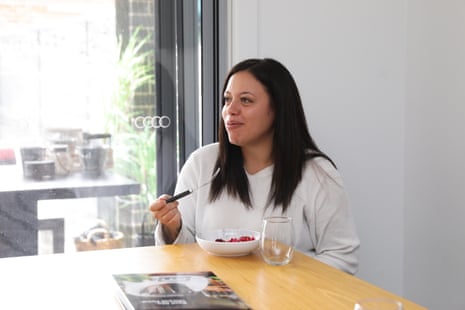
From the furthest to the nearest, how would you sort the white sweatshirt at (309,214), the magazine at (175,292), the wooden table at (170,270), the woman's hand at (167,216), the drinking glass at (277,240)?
the white sweatshirt at (309,214) < the woman's hand at (167,216) < the drinking glass at (277,240) < the wooden table at (170,270) < the magazine at (175,292)

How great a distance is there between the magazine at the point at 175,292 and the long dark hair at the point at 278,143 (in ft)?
2.38

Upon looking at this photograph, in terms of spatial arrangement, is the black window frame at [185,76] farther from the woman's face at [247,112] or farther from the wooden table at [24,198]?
the woman's face at [247,112]

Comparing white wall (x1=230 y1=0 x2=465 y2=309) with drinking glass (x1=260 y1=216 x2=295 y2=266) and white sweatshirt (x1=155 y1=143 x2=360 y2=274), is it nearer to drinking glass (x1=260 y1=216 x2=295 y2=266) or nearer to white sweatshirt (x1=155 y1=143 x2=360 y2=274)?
white sweatshirt (x1=155 y1=143 x2=360 y2=274)

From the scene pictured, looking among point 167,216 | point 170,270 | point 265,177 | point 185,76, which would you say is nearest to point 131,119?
point 185,76

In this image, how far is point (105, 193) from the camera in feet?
9.43

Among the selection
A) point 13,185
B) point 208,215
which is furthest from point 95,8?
point 208,215

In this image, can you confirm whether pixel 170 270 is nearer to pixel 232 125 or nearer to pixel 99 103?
pixel 232 125

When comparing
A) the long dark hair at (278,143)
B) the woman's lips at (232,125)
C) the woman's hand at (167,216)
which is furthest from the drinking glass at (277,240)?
the woman's lips at (232,125)

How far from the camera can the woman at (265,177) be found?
213cm

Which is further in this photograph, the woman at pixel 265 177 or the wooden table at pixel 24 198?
the wooden table at pixel 24 198

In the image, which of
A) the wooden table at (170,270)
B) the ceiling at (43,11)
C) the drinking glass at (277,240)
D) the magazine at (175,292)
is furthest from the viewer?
the ceiling at (43,11)

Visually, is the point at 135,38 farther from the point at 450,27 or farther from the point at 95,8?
the point at 450,27

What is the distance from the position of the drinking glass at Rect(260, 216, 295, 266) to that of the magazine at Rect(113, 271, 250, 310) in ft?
0.63

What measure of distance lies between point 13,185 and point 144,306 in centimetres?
166
